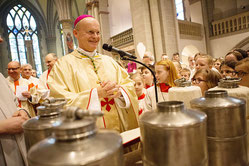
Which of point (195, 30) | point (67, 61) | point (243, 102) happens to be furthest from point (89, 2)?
point (243, 102)

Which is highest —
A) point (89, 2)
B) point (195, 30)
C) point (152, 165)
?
point (89, 2)

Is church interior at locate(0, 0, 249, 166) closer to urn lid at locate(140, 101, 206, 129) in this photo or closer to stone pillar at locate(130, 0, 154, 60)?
urn lid at locate(140, 101, 206, 129)

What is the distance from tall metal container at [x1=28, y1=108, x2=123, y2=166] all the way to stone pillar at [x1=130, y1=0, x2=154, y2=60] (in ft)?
23.9

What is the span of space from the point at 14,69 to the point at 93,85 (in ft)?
9.81

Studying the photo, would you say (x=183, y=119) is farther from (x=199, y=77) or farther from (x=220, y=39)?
(x=220, y=39)

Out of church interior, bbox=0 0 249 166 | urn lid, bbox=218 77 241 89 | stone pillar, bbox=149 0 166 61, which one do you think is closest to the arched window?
stone pillar, bbox=149 0 166 61

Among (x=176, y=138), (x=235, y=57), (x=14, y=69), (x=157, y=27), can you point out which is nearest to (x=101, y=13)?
(x=157, y=27)

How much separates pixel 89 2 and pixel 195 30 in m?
6.77

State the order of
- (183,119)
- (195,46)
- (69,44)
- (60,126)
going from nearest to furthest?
(60,126)
(183,119)
(195,46)
(69,44)

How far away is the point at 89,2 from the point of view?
11625 millimetres

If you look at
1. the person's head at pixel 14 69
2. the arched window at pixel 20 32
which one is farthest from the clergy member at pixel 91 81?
the arched window at pixel 20 32

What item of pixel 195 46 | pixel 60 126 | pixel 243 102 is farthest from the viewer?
pixel 195 46

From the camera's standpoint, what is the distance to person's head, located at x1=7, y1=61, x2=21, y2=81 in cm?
404

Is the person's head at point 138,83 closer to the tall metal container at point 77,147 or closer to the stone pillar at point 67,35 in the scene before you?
the tall metal container at point 77,147
